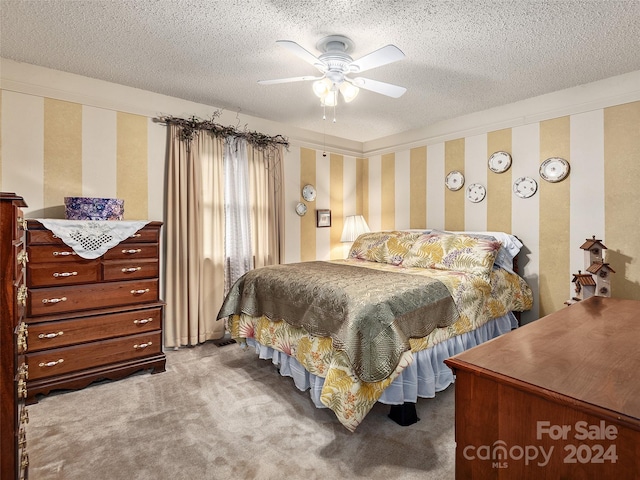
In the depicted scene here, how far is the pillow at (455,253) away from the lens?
304cm

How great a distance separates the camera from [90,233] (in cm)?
265

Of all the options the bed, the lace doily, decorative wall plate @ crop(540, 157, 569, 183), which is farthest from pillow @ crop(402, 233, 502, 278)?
the lace doily

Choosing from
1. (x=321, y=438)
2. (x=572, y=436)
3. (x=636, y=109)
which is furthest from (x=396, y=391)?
(x=636, y=109)

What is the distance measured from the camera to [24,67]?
284 cm

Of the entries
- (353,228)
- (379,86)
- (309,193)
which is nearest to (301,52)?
(379,86)

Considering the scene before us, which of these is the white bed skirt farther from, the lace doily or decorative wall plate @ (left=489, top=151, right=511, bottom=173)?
decorative wall plate @ (left=489, top=151, right=511, bottom=173)

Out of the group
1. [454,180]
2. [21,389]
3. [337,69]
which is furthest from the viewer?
[454,180]

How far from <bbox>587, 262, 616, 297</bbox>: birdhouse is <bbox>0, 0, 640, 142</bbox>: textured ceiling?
1.64m

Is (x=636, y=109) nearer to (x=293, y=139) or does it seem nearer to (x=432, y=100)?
(x=432, y=100)

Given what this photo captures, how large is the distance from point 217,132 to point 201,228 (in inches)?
42.4

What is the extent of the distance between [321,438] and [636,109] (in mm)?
3679

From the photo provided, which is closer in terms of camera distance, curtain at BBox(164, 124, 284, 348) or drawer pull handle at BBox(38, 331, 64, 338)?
drawer pull handle at BBox(38, 331, 64, 338)

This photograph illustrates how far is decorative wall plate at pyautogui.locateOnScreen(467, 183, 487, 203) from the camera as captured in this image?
3982mm

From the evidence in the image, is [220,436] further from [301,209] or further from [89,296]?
[301,209]
